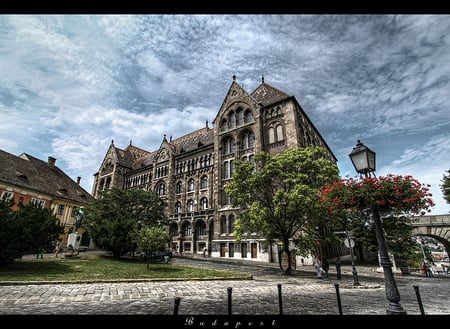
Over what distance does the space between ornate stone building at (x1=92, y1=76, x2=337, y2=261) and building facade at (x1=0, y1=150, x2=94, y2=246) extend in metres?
7.09

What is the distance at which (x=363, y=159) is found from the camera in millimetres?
6867

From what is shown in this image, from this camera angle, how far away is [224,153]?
123 feet

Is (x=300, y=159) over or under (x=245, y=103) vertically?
under

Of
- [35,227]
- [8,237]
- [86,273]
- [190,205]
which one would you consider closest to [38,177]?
[190,205]

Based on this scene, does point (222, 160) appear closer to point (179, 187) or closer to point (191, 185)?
point (191, 185)

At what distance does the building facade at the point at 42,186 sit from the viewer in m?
29.7

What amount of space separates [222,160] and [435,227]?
2821 centimetres

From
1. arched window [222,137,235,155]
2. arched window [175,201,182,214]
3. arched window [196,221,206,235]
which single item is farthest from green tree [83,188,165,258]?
arched window [222,137,235,155]

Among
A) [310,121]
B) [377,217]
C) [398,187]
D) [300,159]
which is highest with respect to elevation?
[310,121]

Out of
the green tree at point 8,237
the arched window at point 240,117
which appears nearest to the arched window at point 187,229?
the arched window at point 240,117
